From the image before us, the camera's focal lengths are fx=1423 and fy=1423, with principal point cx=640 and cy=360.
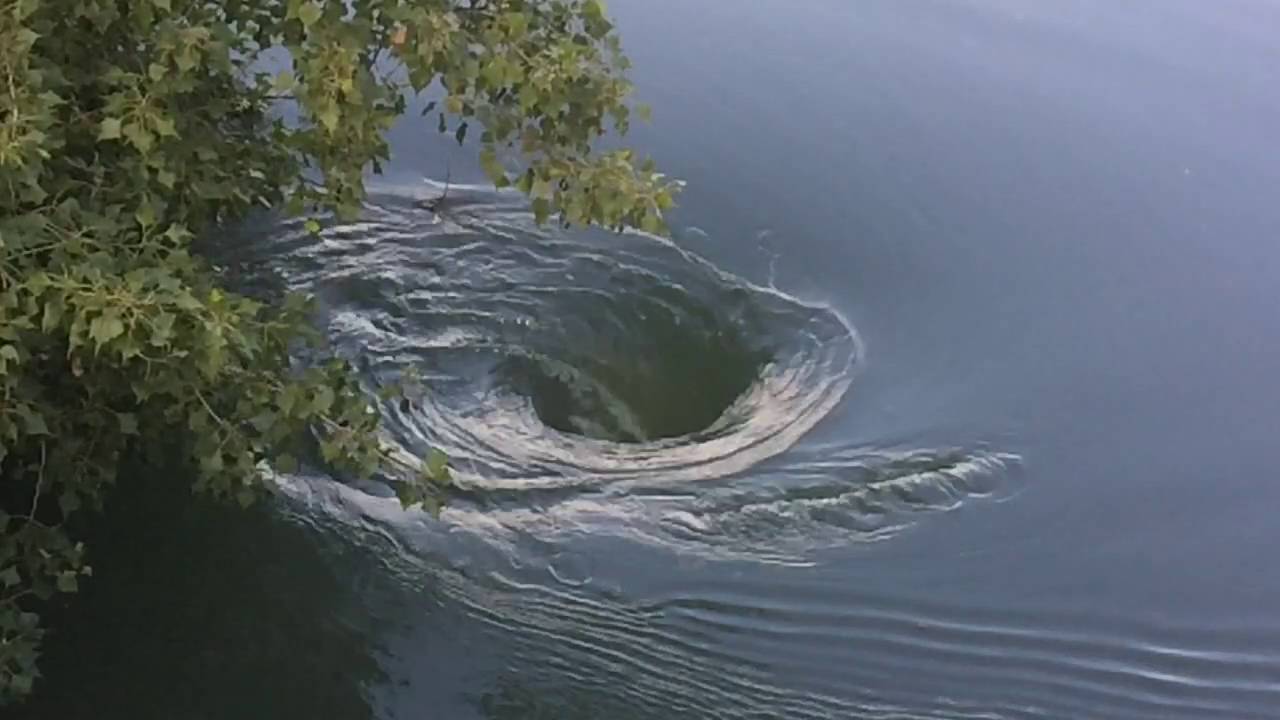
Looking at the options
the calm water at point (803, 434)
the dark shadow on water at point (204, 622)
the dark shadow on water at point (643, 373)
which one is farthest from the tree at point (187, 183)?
the dark shadow on water at point (643, 373)

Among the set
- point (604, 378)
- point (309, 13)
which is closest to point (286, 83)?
point (309, 13)

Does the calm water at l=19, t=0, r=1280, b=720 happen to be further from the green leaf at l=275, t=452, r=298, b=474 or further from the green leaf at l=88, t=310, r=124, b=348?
the green leaf at l=88, t=310, r=124, b=348

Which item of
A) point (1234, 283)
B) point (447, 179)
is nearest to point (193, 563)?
point (447, 179)

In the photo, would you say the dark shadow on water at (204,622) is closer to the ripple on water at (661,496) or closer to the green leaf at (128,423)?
the ripple on water at (661,496)

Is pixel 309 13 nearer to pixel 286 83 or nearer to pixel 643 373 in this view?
pixel 286 83

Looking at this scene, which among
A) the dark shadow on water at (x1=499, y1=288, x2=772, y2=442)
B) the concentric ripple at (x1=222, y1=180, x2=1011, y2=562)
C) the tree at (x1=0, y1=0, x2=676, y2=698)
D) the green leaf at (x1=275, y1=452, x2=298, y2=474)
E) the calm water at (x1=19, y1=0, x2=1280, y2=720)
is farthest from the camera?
the dark shadow on water at (x1=499, y1=288, x2=772, y2=442)

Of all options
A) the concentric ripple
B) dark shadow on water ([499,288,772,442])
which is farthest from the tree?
dark shadow on water ([499,288,772,442])

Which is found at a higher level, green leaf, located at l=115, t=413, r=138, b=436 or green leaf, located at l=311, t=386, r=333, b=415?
green leaf, located at l=311, t=386, r=333, b=415
